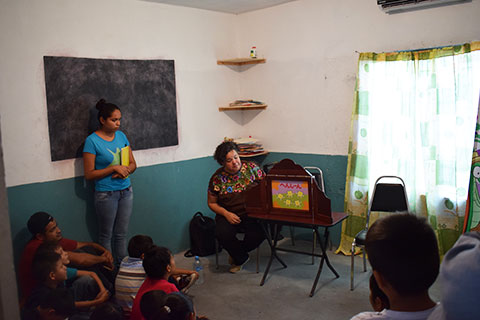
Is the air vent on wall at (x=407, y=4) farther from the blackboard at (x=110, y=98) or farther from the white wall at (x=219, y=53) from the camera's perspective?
the blackboard at (x=110, y=98)

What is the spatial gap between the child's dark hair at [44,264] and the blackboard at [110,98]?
0.99 meters

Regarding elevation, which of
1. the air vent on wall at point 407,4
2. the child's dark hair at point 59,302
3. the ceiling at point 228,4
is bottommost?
the child's dark hair at point 59,302

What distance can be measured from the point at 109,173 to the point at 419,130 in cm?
286

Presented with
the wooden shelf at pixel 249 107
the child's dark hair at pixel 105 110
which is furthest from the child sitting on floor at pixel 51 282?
the wooden shelf at pixel 249 107

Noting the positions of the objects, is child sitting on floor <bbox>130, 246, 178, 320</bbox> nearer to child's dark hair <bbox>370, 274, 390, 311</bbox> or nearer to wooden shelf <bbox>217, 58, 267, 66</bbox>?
child's dark hair <bbox>370, 274, 390, 311</bbox>

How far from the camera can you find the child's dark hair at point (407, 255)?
1.28 metres

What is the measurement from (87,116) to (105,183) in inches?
25.5

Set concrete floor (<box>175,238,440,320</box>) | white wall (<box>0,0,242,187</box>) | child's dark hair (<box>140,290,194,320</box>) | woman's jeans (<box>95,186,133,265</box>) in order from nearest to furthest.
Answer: child's dark hair (<box>140,290,194,320</box>) → concrete floor (<box>175,238,440,320</box>) → white wall (<box>0,0,242,187</box>) → woman's jeans (<box>95,186,133,265</box>)

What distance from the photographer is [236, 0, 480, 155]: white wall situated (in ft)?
13.2

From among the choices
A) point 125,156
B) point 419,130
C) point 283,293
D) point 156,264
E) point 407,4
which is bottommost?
point 283,293

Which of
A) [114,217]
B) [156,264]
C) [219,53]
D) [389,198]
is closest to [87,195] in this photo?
[114,217]

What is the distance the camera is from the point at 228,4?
490 cm

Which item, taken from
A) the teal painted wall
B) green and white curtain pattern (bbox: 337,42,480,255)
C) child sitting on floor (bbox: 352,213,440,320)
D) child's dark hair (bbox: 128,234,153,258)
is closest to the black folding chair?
green and white curtain pattern (bbox: 337,42,480,255)

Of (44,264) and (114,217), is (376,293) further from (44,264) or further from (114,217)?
(114,217)
